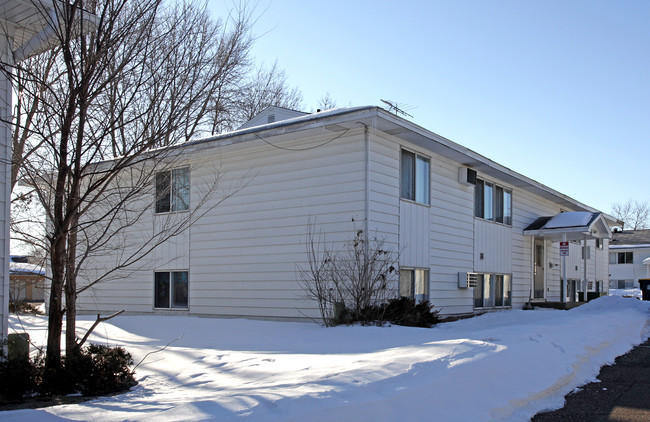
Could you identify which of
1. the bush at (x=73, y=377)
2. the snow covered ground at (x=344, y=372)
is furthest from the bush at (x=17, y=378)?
the snow covered ground at (x=344, y=372)

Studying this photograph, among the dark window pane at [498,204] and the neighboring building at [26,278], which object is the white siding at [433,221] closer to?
the dark window pane at [498,204]

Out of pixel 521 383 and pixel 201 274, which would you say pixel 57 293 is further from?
pixel 201 274

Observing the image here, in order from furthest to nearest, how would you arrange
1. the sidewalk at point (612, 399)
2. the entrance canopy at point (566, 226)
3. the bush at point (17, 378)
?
the entrance canopy at point (566, 226) → the bush at point (17, 378) → the sidewalk at point (612, 399)

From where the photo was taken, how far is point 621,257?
49.0 m

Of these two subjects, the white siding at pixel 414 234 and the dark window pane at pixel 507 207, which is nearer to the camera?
the white siding at pixel 414 234

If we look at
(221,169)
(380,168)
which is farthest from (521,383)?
(221,169)

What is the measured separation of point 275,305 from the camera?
1344 centimetres

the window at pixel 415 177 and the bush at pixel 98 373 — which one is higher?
the window at pixel 415 177

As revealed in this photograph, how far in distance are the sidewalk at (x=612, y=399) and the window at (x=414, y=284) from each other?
5274 millimetres

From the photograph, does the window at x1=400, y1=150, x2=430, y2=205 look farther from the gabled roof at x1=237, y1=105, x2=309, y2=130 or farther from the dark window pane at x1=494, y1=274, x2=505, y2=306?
the dark window pane at x1=494, y1=274, x2=505, y2=306

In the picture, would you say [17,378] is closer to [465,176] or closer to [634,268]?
[465,176]

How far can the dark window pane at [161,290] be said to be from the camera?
617 inches

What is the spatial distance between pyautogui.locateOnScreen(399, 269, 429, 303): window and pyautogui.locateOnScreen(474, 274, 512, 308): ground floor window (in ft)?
10.1

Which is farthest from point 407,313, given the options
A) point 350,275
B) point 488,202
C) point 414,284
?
point 488,202
